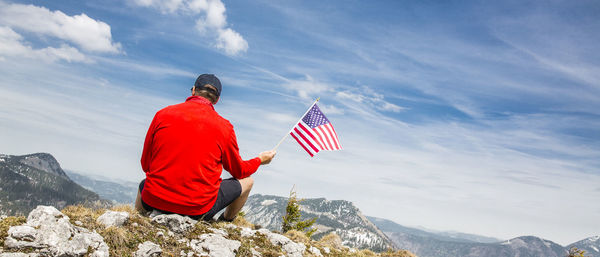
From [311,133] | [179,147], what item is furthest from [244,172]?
[311,133]

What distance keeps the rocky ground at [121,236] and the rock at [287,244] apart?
0.09ft

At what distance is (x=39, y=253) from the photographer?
4352 millimetres

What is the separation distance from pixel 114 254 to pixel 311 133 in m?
7.81

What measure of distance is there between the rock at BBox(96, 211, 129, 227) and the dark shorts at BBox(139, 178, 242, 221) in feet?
1.87

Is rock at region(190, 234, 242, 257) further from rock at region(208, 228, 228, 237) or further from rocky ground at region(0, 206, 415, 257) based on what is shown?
rock at region(208, 228, 228, 237)

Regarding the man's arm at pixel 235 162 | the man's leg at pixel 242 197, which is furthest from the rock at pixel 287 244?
the man's arm at pixel 235 162

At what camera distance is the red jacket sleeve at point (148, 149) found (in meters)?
5.86

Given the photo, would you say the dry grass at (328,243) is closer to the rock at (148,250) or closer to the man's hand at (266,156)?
the man's hand at (266,156)

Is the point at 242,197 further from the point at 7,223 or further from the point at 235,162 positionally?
the point at 7,223

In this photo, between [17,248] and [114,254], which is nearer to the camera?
[17,248]

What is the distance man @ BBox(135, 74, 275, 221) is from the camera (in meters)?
5.61

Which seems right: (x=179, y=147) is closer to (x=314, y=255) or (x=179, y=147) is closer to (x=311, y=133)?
(x=314, y=255)

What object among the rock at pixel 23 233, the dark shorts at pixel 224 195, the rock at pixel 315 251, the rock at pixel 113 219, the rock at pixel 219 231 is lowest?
the rock at pixel 315 251

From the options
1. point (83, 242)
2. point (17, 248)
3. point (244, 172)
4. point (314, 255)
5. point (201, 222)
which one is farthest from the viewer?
point (314, 255)
